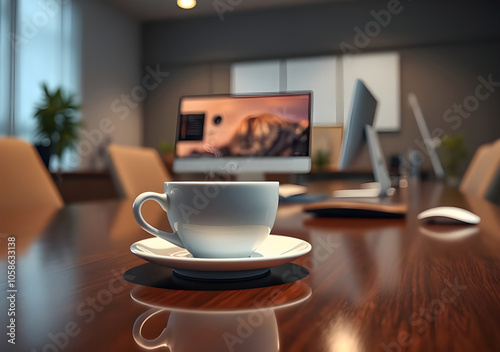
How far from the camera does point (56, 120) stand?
3871 millimetres

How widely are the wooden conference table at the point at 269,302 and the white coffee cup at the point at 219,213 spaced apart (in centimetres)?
3

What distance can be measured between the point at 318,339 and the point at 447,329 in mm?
66

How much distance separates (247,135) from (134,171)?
658mm

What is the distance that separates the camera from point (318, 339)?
0.20 m

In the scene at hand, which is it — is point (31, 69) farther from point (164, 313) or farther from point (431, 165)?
point (164, 313)

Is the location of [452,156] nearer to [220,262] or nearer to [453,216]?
[453,216]

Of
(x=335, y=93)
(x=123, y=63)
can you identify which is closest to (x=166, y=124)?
(x=123, y=63)

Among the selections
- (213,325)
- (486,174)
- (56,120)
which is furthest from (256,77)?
(213,325)

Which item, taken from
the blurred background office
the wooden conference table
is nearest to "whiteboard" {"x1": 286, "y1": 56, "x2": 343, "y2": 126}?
the blurred background office

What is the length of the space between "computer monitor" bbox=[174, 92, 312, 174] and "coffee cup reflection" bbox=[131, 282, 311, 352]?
1.09 meters

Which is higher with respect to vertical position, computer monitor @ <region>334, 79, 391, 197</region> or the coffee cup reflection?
computer monitor @ <region>334, 79, 391, 197</region>

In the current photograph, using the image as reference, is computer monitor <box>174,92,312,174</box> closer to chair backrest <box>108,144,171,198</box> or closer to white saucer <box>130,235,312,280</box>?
chair backrest <box>108,144,171,198</box>

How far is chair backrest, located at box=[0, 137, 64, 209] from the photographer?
1179 mm

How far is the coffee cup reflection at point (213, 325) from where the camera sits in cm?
19
